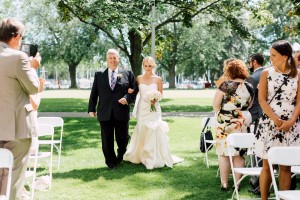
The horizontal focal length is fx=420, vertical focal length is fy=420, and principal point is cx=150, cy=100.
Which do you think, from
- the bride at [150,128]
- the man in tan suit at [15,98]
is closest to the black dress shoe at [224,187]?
the bride at [150,128]

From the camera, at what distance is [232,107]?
6.56 meters

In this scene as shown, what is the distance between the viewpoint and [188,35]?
2299 inches

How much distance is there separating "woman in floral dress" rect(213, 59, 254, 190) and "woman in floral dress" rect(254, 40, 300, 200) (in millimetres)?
1317

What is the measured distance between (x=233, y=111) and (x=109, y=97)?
2603 millimetres

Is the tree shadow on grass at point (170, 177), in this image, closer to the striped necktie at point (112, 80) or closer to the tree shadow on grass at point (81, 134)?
the striped necktie at point (112, 80)

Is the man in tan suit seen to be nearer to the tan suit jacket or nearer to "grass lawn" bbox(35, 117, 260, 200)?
the tan suit jacket

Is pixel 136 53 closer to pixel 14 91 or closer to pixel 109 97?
pixel 109 97

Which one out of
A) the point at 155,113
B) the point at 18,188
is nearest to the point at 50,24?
the point at 155,113

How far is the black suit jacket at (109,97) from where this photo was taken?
807cm

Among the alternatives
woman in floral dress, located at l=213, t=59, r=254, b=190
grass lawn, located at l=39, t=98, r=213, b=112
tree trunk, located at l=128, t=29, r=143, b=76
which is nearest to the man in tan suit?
woman in floral dress, located at l=213, t=59, r=254, b=190

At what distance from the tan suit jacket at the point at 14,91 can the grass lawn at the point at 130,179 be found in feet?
7.05

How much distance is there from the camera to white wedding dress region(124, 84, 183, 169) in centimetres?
842

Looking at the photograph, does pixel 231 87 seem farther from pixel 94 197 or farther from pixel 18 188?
pixel 18 188

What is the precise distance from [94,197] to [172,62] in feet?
Answer: 195
